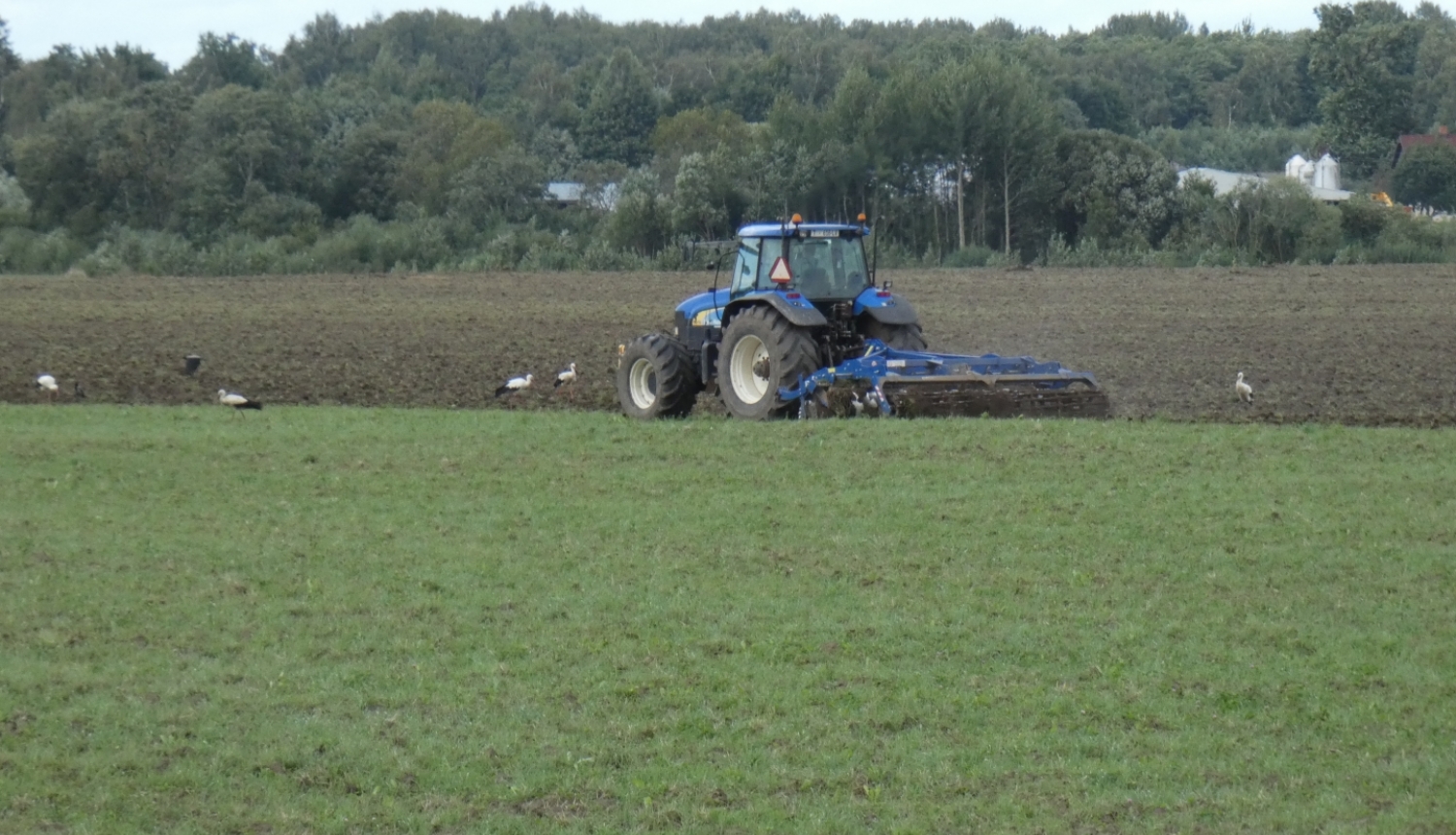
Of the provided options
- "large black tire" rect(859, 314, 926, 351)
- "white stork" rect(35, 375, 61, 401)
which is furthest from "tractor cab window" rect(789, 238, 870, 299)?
"white stork" rect(35, 375, 61, 401)

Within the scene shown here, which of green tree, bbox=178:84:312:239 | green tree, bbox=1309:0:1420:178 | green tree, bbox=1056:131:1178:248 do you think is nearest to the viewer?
green tree, bbox=1056:131:1178:248

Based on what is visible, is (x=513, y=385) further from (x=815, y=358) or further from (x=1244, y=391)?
(x=1244, y=391)

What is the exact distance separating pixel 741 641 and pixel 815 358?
350 inches

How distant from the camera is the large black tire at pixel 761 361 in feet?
57.2

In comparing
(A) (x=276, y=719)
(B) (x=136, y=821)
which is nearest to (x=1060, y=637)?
(A) (x=276, y=719)

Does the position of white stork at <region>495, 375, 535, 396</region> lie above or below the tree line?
below

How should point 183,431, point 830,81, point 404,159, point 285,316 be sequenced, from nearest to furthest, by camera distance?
point 183,431 < point 285,316 < point 404,159 < point 830,81

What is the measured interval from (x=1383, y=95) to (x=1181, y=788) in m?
111

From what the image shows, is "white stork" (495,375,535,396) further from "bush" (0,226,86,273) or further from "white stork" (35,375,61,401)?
"bush" (0,226,86,273)

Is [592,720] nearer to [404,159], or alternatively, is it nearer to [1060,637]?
[1060,637]

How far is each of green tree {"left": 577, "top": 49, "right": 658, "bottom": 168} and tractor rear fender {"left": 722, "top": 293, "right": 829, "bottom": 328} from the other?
83812 mm

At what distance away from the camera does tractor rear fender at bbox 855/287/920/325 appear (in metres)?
18.1

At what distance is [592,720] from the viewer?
7645 millimetres

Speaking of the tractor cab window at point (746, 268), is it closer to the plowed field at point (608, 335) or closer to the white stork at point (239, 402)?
the plowed field at point (608, 335)
